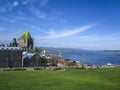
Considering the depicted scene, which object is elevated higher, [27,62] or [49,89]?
[27,62]

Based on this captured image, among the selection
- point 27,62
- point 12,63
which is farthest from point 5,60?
point 27,62

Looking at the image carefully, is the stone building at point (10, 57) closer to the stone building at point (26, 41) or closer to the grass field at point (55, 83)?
the grass field at point (55, 83)

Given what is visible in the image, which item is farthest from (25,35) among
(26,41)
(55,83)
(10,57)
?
(55,83)

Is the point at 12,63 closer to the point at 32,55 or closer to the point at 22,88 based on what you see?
the point at 32,55

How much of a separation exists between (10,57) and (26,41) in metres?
57.4

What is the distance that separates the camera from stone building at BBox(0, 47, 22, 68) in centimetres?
10700

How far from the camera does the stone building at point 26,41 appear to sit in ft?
540

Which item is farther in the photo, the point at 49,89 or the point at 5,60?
the point at 5,60

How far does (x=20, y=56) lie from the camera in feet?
363

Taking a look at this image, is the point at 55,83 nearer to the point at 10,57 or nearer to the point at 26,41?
the point at 10,57

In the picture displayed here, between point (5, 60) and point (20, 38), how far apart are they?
63151mm

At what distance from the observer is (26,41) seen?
16525 cm

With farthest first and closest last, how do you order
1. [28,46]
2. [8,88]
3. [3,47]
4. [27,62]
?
[28,46]
[27,62]
[3,47]
[8,88]

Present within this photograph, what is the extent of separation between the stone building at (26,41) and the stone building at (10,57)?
2101 inches
